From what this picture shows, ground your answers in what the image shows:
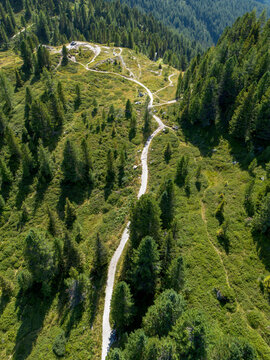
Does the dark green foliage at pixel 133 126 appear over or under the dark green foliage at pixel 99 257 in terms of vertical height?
over

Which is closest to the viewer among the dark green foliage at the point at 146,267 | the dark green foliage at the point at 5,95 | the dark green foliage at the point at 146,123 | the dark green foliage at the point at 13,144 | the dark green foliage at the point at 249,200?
the dark green foliage at the point at 146,267

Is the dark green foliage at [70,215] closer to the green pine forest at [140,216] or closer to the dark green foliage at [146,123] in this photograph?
the green pine forest at [140,216]

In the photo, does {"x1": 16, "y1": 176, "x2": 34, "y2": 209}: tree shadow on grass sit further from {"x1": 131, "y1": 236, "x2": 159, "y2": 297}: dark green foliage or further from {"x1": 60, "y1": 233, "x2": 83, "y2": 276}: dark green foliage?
{"x1": 131, "y1": 236, "x2": 159, "y2": 297}: dark green foliage

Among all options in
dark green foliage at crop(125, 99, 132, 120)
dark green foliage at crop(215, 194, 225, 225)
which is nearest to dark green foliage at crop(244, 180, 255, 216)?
dark green foliage at crop(215, 194, 225, 225)

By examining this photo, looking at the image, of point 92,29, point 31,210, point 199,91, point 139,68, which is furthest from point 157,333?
point 92,29

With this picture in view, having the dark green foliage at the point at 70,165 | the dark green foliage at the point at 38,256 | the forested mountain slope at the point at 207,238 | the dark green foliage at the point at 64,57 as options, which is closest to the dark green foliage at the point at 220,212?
the forested mountain slope at the point at 207,238

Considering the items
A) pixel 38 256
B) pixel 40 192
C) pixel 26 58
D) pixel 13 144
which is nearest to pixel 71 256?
pixel 38 256
